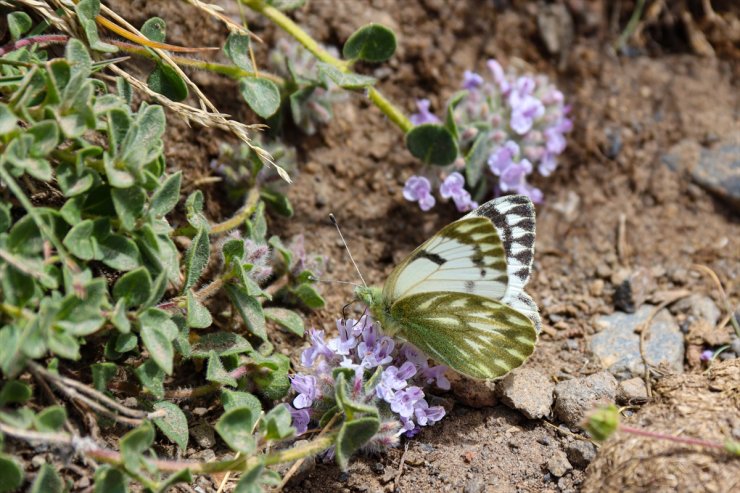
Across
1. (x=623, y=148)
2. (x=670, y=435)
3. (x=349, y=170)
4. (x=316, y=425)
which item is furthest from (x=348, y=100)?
(x=670, y=435)

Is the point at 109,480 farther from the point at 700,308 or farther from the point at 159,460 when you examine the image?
the point at 700,308

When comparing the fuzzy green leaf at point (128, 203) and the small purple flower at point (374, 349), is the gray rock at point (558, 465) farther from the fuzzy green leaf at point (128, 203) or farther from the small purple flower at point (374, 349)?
the fuzzy green leaf at point (128, 203)

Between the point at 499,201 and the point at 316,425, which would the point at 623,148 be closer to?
the point at 499,201

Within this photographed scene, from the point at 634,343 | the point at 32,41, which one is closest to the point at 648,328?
the point at 634,343

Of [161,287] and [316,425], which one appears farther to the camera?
[316,425]

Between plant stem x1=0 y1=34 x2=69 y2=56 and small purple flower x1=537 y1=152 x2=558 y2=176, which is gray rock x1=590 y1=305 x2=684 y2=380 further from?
plant stem x1=0 y1=34 x2=69 y2=56

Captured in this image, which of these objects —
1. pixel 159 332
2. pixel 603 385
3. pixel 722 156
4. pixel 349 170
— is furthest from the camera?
pixel 722 156

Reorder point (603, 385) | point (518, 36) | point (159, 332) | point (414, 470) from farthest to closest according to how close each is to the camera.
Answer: point (518, 36) → point (603, 385) → point (414, 470) → point (159, 332)
